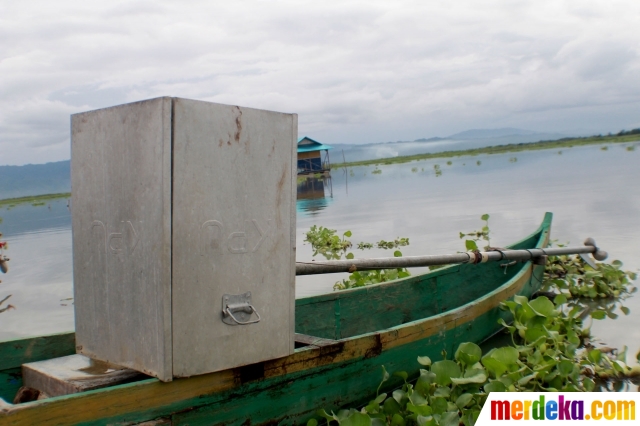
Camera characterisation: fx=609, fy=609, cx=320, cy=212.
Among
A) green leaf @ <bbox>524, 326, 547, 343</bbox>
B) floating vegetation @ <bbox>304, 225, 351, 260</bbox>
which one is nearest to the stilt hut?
floating vegetation @ <bbox>304, 225, 351, 260</bbox>

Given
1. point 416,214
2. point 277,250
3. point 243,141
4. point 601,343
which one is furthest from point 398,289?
point 416,214

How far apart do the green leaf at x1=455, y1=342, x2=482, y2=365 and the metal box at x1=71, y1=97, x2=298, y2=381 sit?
1.10 metres

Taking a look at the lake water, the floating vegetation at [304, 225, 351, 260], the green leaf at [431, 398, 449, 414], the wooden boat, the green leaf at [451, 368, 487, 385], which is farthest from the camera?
the floating vegetation at [304, 225, 351, 260]

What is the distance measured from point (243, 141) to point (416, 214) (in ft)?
32.9

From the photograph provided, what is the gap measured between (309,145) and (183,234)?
29.4m

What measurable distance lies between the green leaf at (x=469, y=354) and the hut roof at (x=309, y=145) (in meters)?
27.4

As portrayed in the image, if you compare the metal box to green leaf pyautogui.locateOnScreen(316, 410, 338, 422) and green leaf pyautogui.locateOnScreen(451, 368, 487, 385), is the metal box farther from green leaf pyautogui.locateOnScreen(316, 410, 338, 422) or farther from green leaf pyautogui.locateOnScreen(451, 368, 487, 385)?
green leaf pyautogui.locateOnScreen(451, 368, 487, 385)

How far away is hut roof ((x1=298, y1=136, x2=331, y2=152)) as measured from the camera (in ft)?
101

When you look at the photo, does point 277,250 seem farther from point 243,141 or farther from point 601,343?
point 601,343

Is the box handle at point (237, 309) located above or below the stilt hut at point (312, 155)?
below

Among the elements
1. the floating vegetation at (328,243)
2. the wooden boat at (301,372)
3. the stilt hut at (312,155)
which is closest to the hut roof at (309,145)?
the stilt hut at (312,155)

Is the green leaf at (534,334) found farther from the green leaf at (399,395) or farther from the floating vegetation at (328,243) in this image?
the floating vegetation at (328,243)

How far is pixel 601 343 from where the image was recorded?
5004 millimetres

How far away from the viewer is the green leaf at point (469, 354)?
3438 millimetres
